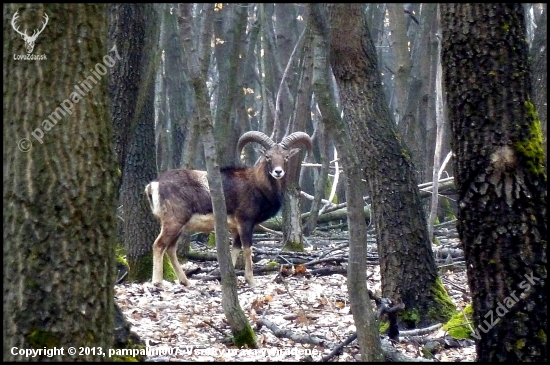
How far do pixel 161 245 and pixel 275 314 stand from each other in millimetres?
3335

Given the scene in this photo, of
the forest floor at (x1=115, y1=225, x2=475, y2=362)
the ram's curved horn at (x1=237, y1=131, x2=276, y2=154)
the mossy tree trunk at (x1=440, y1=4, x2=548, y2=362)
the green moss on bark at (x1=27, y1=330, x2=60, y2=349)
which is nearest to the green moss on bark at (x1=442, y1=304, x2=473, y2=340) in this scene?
the forest floor at (x1=115, y1=225, x2=475, y2=362)

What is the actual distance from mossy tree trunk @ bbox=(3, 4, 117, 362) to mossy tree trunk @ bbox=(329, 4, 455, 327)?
12.3 ft

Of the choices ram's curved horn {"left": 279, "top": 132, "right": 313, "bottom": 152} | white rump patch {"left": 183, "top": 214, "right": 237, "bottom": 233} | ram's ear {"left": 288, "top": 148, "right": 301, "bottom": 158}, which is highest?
ram's curved horn {"left": 279, "top": 132, "right": 313, "bottom": 152}

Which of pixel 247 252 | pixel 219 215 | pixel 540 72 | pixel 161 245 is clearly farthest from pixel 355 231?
pixel 247 252

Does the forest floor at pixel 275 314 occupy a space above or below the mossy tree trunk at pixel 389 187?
below

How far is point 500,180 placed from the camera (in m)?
5.16

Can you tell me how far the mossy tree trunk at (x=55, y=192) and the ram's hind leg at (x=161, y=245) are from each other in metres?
6.72

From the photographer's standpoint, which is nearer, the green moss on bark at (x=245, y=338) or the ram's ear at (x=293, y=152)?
the green moss on bark at (x=245, y=338)

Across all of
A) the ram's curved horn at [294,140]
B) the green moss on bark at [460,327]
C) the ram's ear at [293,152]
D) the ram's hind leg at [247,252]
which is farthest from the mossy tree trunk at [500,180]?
the ram's ear at [293,152]

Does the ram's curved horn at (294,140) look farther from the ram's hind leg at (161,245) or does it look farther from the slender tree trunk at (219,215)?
the slender tree trunk at (219,215)

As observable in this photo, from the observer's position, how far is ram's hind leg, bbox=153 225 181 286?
447 inches

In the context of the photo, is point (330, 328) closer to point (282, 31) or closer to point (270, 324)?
point (270, 324)

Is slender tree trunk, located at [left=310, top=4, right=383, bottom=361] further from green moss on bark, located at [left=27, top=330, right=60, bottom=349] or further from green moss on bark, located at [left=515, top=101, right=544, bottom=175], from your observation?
green moss on bark, located at [left=27, top=330, right=60, bottom=349]

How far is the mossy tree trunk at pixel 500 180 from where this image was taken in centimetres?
511
